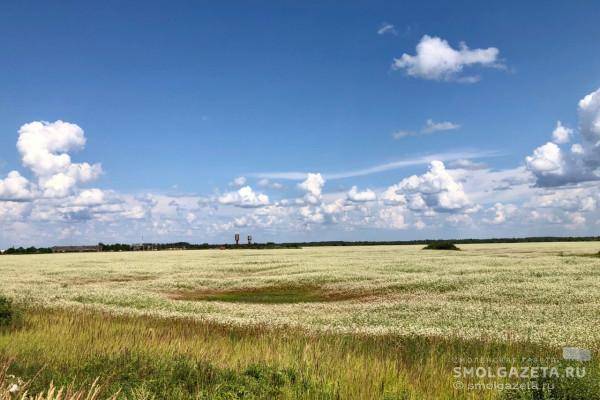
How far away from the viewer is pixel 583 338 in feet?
47.9

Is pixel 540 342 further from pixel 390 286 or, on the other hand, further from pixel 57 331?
pixel 390 286

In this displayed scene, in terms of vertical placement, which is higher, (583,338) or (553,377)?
(553,377)

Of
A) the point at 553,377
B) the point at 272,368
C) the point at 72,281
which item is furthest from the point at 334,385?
the point at 72,281

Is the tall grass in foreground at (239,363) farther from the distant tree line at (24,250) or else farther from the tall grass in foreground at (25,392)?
the distant tree line at (24,250)

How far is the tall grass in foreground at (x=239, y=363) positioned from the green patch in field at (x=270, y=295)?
55.4ft

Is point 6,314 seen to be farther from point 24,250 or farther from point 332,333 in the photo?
point 24,250

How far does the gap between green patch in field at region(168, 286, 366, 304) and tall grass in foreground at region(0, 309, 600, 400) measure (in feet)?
55.4

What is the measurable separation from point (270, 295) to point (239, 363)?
25.6 m

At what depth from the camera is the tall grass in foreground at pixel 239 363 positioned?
Answer: 7961 millimetres

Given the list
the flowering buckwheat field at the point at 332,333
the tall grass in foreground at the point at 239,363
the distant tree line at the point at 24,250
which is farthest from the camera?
the distant tree line at the point at 24,250

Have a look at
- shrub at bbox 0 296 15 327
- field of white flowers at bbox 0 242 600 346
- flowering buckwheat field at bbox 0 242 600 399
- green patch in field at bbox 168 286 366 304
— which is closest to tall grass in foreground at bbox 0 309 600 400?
flowering buckwheat field at bbox 0 242 600 399

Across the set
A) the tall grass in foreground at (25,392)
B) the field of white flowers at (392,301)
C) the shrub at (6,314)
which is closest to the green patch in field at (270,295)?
the field of white flowers at (392,301)

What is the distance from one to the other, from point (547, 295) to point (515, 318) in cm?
844

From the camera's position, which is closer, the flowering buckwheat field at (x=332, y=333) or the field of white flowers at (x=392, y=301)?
the flowering buckwheat field at (x=332, y=333)
